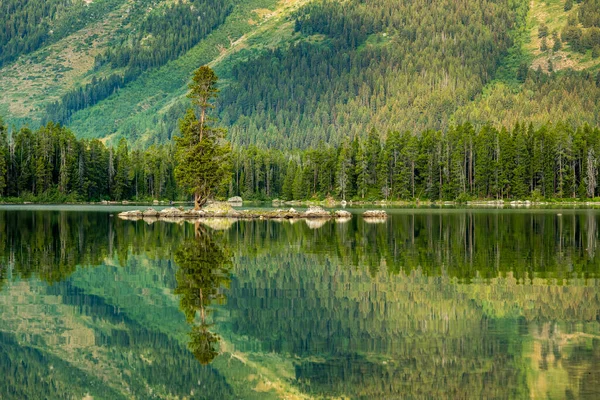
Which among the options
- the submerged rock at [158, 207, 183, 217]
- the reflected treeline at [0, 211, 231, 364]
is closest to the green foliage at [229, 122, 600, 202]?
the submerged rock at [158, 207, 183, 217]

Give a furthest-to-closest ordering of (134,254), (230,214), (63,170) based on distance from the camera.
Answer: (63,170) → (230,214) → (134,254)

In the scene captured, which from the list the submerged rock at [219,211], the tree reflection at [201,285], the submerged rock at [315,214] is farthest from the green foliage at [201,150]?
the tree reflection at [201,285]

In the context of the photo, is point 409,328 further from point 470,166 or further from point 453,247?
point 470,166

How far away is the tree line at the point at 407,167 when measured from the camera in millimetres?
164125

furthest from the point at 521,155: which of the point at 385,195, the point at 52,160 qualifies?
the point at 52,160

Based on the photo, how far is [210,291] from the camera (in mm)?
27078

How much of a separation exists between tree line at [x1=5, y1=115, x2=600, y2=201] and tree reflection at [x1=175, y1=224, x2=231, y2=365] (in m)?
126

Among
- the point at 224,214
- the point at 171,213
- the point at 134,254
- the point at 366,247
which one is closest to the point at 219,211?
the point at 224,214

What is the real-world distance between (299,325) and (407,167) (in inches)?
6217

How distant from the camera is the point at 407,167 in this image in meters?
177

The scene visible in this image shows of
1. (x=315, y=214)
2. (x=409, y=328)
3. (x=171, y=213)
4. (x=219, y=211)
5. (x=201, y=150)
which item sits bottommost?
(x=409, y=328)

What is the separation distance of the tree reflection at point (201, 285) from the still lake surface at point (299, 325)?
0.29ft

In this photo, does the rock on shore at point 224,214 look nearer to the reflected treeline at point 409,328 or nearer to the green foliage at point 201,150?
the green foliage at point 201,150

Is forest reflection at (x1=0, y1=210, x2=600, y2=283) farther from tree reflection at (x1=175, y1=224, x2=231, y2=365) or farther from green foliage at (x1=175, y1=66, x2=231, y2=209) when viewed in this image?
green foliage at (x1=175, y1=66, x2=231, y2=209)
